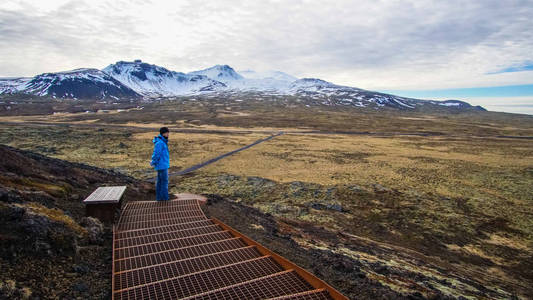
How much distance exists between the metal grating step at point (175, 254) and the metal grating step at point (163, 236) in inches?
31.9

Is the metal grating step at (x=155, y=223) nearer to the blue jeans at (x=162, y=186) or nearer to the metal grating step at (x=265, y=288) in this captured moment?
the blue jeans at (x=162, y=186)

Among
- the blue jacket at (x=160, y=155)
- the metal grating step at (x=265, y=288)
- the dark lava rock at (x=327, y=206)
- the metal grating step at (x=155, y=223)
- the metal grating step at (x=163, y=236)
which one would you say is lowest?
the dark lava rock at (x=327, y=206)

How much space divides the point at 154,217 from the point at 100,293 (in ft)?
13.8

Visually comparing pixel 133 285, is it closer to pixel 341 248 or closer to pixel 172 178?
pixel 341 248

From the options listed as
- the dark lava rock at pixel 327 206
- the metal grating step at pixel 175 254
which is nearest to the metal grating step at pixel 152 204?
the metal grating step at pixel 175 254

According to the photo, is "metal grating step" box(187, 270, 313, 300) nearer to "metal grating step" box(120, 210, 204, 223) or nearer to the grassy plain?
the grassy plain

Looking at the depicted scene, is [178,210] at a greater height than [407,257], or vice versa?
[178,210]

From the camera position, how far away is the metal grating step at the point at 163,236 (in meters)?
6.18

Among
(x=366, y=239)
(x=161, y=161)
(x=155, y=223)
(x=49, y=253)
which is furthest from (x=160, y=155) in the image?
(x=366, y=239)

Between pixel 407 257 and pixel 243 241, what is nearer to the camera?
pixel 243 241

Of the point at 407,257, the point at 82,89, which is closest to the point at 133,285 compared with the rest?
the point at 407,257

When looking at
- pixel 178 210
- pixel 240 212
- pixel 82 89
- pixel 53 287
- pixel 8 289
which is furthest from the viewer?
pixel 82 89

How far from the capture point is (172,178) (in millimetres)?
20344

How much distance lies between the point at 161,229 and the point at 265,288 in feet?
13.5
